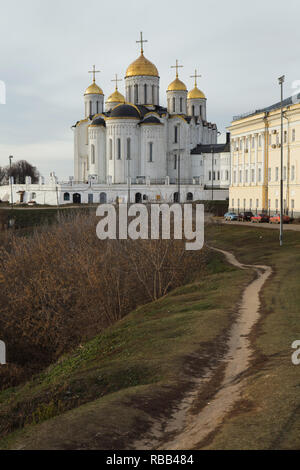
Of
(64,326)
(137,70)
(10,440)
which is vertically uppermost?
(137,70)

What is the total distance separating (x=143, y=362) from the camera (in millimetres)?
13953

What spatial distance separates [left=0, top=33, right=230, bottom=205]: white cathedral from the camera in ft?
272

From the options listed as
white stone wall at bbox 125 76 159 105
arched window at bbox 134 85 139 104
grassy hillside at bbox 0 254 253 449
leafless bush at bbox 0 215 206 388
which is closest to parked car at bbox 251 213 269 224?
leafless bush at bbox 0 215 206 388

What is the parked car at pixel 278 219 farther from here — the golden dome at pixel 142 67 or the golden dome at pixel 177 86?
the golden dome at pixel 177 86

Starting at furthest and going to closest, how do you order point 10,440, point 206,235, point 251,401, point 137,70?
point 137,70
point 206,235
point 251,401
point 10,440

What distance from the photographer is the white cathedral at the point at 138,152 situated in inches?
3265

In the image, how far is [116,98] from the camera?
97500 millimetres

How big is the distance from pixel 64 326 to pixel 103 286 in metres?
2.57

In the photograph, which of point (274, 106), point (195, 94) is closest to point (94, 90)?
point (195, 94)

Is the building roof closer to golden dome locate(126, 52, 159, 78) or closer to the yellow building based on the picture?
the yellow building

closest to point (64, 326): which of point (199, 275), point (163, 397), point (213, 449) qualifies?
point (199, 275)

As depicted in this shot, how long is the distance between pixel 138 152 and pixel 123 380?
7743 cm

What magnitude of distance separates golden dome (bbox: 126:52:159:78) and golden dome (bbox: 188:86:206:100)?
56.0 ft

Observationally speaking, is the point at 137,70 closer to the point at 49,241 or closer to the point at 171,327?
the point at 49,241
